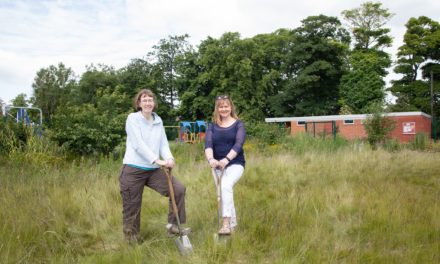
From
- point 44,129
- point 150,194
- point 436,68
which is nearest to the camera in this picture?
point 150,194

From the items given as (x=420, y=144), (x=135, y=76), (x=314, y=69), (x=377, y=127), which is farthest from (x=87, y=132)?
(x=135, y=76)

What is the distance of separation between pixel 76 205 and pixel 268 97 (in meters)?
32.9

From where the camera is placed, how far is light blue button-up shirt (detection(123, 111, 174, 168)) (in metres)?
3.88

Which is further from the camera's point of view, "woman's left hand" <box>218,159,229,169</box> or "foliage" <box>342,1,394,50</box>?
"foliage" <box>342,1,394,50</box>

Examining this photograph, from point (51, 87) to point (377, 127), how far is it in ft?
132

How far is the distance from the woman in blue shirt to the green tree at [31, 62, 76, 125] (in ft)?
137

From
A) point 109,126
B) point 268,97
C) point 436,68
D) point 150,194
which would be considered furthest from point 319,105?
point 150,194

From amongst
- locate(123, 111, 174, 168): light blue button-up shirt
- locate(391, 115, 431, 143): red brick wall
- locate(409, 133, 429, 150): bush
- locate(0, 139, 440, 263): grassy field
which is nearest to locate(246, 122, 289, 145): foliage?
locate(409, 133, 429, 150): bush

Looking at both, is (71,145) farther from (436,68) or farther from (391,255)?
(436,68)

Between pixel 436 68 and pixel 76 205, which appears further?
pixel 436 68

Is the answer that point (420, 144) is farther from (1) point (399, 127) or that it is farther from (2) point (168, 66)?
(2) point (168, 66)

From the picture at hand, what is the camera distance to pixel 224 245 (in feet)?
11.8

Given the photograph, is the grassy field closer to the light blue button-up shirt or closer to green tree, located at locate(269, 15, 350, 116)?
the light blue button-up shirt

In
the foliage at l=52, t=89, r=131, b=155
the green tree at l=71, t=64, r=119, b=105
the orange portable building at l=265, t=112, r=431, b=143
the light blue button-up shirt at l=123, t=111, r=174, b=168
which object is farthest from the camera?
the green tree at l=71, t=64, r=119, b=105
